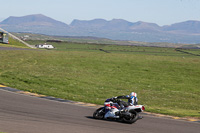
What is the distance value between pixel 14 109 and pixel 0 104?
172 centimetres

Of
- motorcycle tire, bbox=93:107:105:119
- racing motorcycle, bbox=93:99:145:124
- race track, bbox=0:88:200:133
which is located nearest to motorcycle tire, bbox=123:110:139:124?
racing motorcycle, bbox=93:99:145:124

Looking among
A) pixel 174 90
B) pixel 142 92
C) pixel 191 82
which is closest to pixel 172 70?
pixel 191 82

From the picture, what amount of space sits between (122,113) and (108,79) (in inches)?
763

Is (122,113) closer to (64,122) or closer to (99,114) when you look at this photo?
(99,114)

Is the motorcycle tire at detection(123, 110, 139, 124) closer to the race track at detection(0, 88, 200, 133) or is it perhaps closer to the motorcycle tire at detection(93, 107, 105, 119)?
the race track at detection(0, 88, 200, 133)

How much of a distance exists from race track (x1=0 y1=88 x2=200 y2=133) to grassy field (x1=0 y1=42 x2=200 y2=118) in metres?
3.38

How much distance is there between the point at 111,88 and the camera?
30.8 meters

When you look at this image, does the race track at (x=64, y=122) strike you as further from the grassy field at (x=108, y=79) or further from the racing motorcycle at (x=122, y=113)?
the grassy field at (x=108, y=79)

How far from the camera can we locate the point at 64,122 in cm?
1602

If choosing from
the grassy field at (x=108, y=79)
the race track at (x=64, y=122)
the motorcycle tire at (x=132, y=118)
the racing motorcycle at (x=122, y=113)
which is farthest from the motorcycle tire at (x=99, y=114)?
the grassy field at (x=108, y=79)

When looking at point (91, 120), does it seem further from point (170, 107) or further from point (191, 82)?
point (191, 82)

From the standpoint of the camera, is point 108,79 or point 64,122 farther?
point 108,79

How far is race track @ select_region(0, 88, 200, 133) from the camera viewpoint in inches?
567

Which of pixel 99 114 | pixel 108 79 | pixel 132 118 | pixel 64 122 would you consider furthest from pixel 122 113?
→ pixel 108 79
